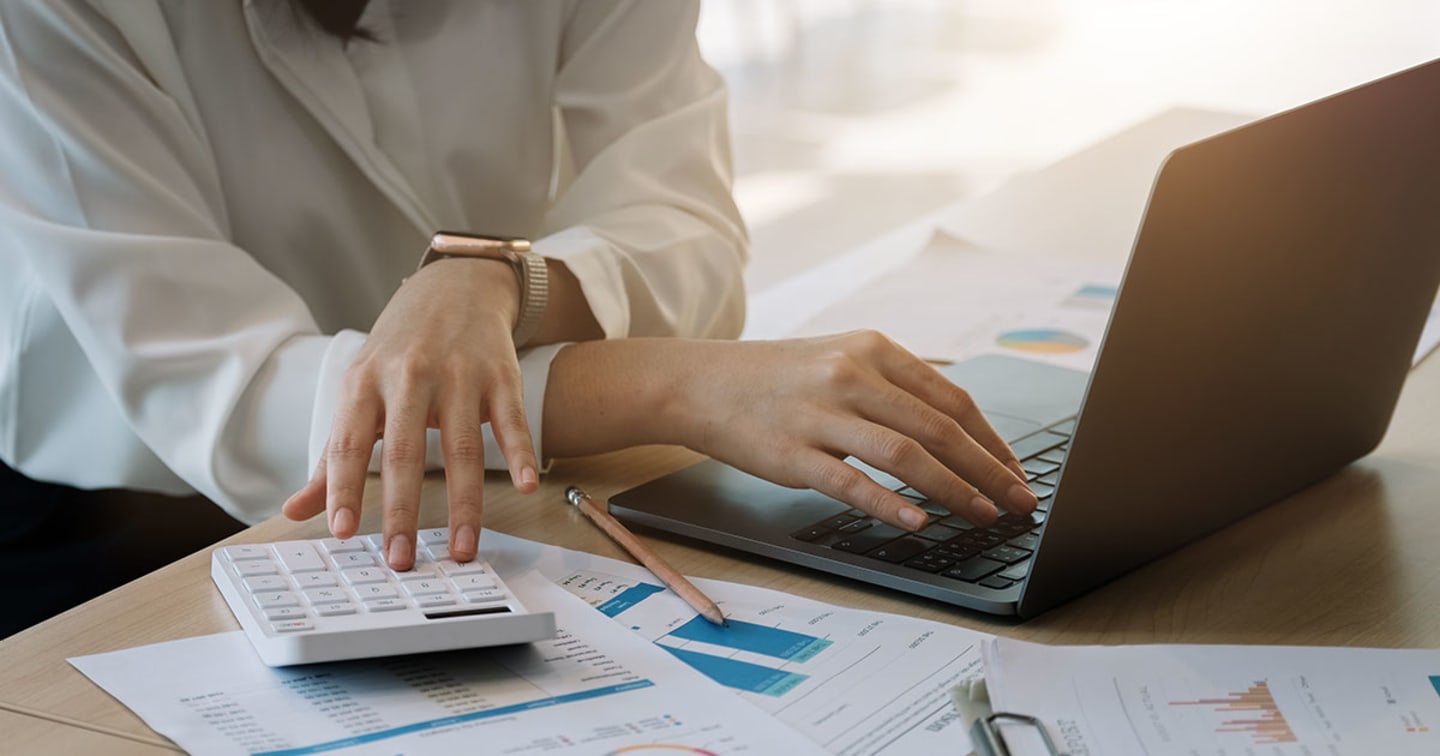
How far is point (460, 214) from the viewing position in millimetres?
1364

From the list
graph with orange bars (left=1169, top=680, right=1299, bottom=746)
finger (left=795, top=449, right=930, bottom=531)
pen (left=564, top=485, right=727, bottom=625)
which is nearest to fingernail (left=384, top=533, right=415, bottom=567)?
pen (left=564, top=485, right=727, bottom=625)

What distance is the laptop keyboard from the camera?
750 mm

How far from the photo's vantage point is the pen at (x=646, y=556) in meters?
0.73

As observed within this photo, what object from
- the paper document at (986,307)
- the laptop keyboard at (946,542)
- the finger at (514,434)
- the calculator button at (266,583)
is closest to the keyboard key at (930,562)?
the laptop keyboard at (946,542)

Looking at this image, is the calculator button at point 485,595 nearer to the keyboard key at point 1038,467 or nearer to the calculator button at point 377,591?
the calculator button at point 377,591

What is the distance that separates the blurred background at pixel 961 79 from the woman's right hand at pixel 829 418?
3.00 meters

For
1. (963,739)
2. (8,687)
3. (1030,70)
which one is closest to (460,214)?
(8,687)

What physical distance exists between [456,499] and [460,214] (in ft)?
2.01

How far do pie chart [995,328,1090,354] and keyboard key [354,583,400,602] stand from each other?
0.65m

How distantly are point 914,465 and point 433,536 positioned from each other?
0.26m

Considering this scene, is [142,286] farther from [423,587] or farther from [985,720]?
[985,720]

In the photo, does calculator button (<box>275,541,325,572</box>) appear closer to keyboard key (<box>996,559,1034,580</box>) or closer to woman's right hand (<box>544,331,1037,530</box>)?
woman's right hand (<box>544,331,1037,530</box>)

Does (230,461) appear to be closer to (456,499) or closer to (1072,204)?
(456,499)

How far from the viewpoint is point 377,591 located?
70 cm
